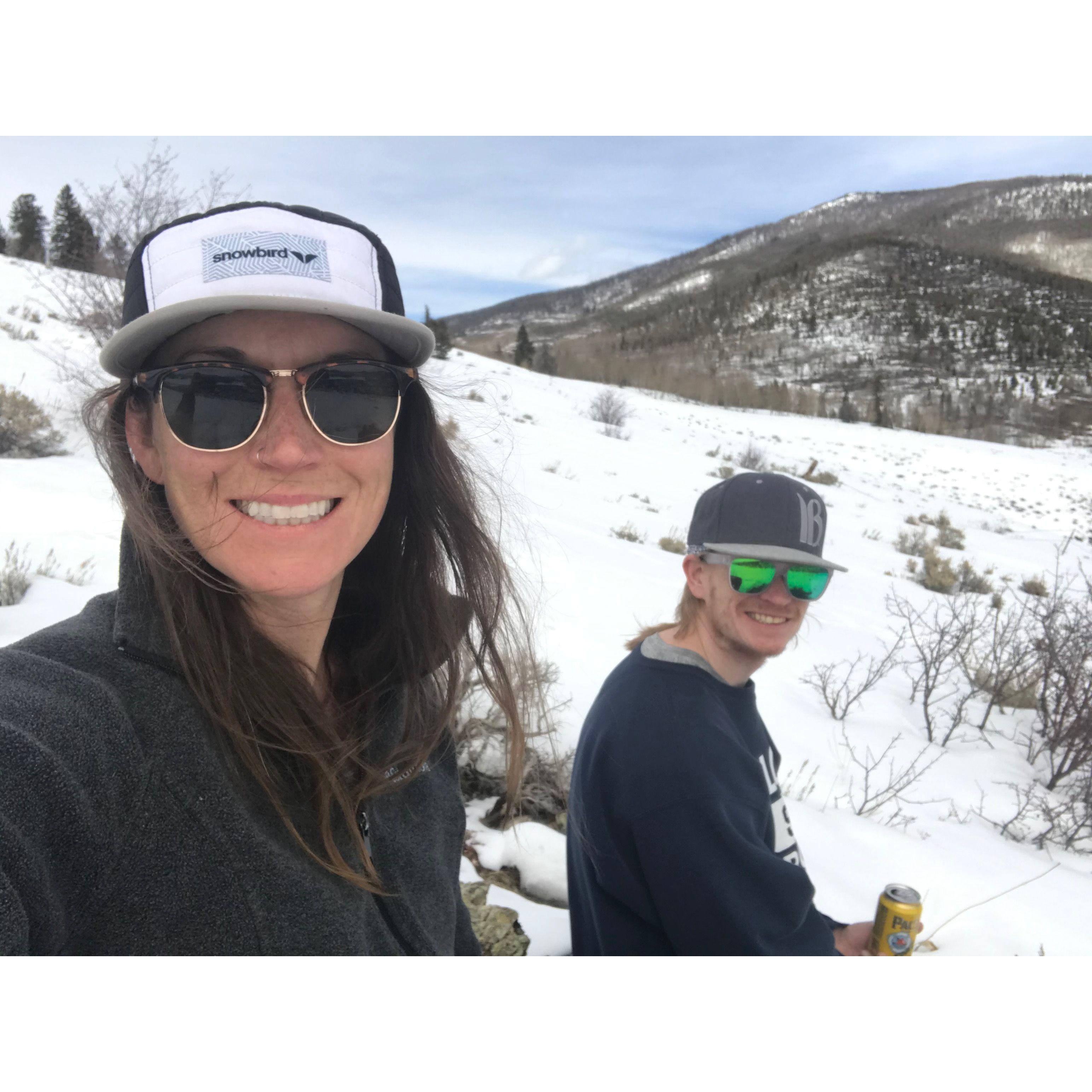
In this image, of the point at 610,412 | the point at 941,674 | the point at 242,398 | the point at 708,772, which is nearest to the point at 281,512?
the point at 242,398

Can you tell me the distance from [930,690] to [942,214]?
49.4 m

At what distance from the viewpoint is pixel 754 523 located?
200 centimetres

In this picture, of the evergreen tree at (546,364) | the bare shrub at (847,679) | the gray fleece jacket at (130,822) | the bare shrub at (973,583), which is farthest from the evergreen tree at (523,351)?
the gray fleece jacket at (130,822)

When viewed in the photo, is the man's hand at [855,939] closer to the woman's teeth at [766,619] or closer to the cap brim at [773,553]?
the woman's teeth at [766,619]

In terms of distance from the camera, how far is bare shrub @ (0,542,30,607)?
3.46m

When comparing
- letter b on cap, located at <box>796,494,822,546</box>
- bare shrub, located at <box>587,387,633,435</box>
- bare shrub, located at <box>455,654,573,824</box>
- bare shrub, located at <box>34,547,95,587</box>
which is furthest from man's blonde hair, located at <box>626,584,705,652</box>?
bare shrub, located at <box>587,387,633,435</box>

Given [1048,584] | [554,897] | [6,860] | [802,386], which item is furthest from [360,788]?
[802,386]

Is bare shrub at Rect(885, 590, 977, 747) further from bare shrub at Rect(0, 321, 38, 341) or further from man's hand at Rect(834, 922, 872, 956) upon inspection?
bare shrub at Rect(0, 321, 38, 341)

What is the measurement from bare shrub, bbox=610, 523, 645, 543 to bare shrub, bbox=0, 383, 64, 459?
659 centimetres

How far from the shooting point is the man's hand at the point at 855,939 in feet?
7.14

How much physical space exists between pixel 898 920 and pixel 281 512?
7.34ft

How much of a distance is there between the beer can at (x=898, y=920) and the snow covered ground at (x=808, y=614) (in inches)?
29.0

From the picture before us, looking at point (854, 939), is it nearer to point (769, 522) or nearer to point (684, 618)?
point (684, 618)

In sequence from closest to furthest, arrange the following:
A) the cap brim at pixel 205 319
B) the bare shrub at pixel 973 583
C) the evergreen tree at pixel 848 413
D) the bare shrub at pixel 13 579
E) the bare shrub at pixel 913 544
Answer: the cap brim at pixel 205 319 < the bare shrub at pixel 13 579 < the bare shrub at pixel 973 583 < the bare shrub at pixel 913 544 < the evergreen tree at pixel 848 413
